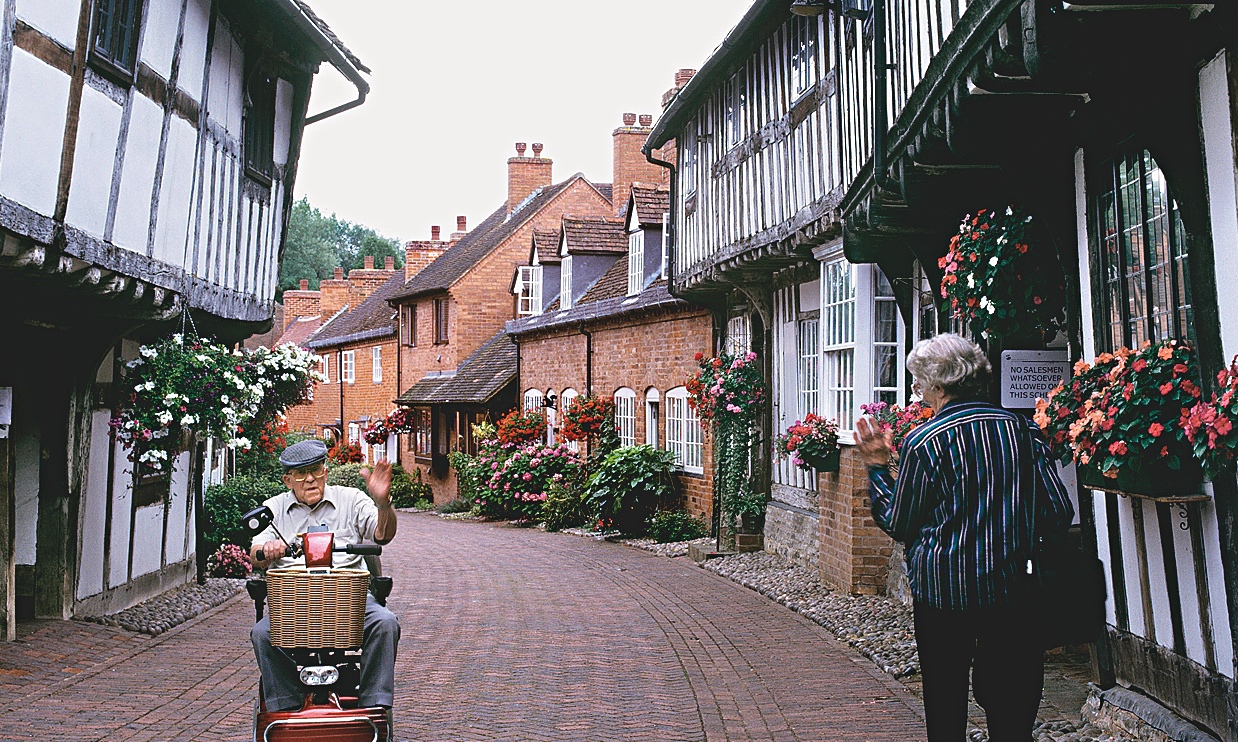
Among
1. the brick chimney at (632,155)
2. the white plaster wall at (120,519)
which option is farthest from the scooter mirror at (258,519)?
the brick chimney at (632,155)

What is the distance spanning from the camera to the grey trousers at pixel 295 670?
541 cm

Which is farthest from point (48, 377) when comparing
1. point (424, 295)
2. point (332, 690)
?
point (424, 295)

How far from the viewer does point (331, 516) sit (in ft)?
19.7

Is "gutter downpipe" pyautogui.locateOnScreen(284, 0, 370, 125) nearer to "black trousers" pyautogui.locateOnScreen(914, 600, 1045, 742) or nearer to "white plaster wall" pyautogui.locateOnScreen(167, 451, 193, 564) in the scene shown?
"white plaster wall" pyautogui.locateOnScreen(167, 451, 193, 564)

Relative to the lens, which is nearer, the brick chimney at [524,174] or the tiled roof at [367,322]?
the brick chimney at [524,174]

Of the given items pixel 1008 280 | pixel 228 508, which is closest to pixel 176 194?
pixel 228 508

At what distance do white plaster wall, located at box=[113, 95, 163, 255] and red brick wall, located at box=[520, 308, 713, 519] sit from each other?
33.4ft

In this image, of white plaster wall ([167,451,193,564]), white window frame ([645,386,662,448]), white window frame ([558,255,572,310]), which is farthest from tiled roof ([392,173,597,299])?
white plaster wall ([167,451,193,564])

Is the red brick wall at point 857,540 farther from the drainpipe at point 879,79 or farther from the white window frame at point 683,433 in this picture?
the white window frame at point 683,433

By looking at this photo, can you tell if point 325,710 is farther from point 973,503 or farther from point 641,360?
point 641,360

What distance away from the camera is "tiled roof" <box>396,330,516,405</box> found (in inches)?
1184

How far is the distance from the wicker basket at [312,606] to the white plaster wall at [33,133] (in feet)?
10.9

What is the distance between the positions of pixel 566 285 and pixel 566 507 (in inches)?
276

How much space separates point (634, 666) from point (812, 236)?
5.01 metres
